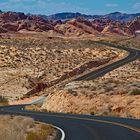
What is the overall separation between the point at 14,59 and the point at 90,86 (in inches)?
2100

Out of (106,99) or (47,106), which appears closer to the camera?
(106,99)

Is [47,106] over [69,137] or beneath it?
beneath

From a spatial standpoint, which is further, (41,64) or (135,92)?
(41,64)

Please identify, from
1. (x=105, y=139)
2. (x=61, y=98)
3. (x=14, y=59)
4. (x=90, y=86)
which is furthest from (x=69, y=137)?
(x=14, y=59)

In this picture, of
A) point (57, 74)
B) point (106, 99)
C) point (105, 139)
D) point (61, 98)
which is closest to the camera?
point (105, 139)

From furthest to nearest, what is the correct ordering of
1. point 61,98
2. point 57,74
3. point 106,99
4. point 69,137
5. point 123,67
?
point 57,74 → point 123,67 → point 61,98 → point 106,99 → point 69,137

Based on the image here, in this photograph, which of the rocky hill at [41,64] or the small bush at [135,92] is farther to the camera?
the rocky hill at [41,64]

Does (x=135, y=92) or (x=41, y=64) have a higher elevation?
(x=135, y=92)

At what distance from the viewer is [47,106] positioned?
51.0 m

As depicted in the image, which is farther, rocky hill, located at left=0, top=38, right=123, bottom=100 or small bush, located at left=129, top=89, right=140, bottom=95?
rocky hill, located at left=0, top=38, right=123, bottom=100

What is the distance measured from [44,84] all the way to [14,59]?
2345cm

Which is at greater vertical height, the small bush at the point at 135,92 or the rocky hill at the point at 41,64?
the small bush at the point at 135,92

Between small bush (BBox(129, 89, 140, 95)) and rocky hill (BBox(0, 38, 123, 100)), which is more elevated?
small bush (BBox(129, 89, 140, 95))

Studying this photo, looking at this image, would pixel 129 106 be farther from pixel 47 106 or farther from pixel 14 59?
pixel 14 59
